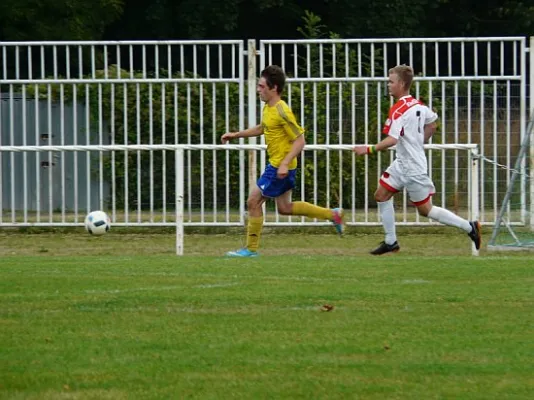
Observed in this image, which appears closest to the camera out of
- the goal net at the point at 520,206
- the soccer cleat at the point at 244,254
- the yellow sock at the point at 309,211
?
the soccer cleat at the point at 244,254

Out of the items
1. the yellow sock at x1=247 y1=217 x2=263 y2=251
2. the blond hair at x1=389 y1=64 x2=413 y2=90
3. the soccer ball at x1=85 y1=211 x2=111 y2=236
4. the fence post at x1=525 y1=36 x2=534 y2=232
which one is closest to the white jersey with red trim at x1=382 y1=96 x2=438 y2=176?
the blond hair at x1=389 y1=64 x2=413 y2=90

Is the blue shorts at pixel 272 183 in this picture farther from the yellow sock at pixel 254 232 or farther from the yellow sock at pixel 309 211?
the yellow sock at pixel 309 211

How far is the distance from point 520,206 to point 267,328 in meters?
8.62

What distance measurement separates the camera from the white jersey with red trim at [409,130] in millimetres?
13664

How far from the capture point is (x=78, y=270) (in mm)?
11727

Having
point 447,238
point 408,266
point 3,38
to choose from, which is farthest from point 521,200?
point 3,38

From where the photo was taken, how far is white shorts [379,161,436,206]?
45.3ft

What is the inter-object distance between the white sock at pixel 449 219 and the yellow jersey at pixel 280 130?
1.40 m

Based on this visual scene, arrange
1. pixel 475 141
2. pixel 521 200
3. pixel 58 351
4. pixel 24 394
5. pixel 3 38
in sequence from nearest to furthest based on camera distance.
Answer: pixel 24 394
pixel 58 351
pixel 521 200
pixel 475 141
pixel 3 38

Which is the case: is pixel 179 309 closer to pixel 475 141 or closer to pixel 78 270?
pixel 78 270

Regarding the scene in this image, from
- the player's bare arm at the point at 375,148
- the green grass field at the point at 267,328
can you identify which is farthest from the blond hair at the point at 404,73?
the green grass field at the point at 267,328

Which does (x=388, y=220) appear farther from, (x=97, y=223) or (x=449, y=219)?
(x=97, y=223)

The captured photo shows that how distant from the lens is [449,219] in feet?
45.4

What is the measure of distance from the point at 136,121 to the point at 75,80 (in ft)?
3.06
